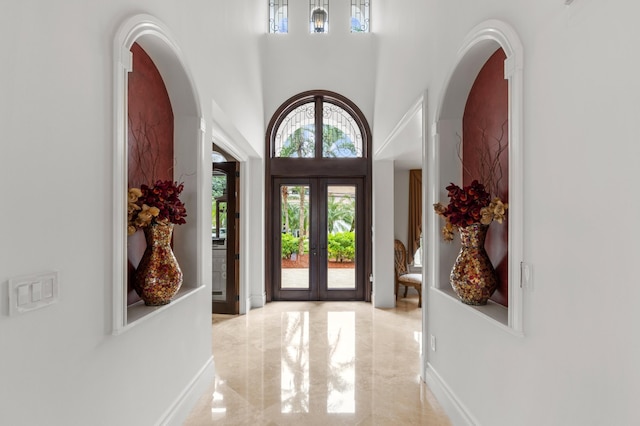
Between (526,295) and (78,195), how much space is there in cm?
206

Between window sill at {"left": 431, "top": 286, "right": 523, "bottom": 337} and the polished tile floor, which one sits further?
the polished tile floor

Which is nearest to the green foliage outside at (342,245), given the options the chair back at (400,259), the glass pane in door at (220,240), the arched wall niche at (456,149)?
the chair back at (400,259)

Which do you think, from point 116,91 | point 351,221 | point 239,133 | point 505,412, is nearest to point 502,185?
point 505,412

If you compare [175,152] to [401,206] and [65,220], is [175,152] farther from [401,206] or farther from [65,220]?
[401,206]

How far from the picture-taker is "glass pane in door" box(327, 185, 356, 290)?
646cm

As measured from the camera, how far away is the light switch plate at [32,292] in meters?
1.26

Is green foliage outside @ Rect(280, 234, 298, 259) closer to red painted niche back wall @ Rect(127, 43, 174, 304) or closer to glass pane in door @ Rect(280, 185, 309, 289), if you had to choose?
glass pane in door @ Rect(280, 185, 309, 289)

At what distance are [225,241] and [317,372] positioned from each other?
2.83 meters

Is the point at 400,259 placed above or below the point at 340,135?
below

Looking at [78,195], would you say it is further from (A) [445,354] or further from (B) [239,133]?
(B) [239,133]

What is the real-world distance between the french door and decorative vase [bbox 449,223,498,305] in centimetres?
390

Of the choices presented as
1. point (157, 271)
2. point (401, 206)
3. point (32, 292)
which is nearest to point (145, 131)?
point (157, 271)

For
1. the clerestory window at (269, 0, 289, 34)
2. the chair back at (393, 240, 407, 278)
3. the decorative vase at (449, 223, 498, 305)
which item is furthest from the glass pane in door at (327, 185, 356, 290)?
the decorative vase at (449, 223, 498, 305)

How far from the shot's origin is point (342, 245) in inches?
255
